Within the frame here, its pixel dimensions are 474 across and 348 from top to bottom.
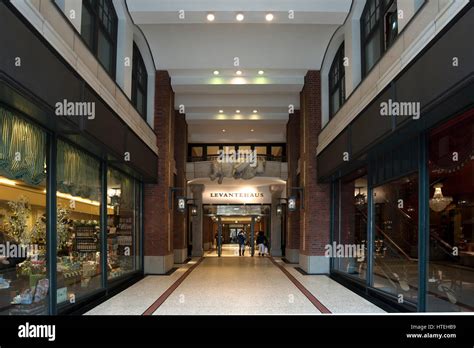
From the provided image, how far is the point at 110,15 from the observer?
9.83 m

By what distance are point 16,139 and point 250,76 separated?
9623mm

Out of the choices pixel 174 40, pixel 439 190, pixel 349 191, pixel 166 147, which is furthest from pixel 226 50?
pixel 439 190

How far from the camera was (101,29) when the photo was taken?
910 cm

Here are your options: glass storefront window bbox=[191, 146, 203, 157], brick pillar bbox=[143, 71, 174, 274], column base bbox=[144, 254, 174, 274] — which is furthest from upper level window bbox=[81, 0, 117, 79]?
glass storefront window bbox=[191, 146, 203, 157]

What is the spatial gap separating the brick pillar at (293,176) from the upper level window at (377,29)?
805 centimetres

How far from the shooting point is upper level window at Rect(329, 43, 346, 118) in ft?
39.5

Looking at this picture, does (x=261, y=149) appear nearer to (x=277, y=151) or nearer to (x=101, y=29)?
(x=277, y=151)

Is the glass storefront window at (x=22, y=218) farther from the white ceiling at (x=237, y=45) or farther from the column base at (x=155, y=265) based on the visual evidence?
the column base at (x=155, y=265)

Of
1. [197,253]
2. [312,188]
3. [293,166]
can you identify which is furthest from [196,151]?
[312,188]

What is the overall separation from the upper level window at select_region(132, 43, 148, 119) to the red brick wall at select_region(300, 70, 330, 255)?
4.80m

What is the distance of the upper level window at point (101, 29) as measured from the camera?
26.4 feet

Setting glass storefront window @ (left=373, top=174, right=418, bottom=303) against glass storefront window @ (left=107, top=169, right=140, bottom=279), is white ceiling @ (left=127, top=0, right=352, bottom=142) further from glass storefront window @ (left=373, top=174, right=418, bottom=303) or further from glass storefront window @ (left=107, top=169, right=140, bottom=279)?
glass storefront window @ (left=373, top=174, right=418, bottom=303)

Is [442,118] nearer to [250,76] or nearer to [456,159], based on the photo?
[456,159]

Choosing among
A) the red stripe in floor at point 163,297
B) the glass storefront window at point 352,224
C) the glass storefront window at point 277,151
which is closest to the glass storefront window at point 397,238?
the glass storefront window at point 352,224
